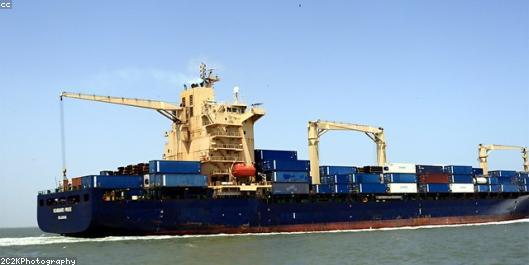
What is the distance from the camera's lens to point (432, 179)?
77500 mm

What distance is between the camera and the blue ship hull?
175 feet

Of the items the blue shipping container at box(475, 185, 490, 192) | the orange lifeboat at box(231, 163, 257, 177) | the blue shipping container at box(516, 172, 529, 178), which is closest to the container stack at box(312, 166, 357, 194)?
the orange lifeboat at box(231, 163, 257, 177)

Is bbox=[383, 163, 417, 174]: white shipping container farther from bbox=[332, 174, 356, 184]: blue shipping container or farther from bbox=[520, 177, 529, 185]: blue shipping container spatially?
bbox=[520, 177, 529, 185]: blue shipping container

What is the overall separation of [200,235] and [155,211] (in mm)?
5082

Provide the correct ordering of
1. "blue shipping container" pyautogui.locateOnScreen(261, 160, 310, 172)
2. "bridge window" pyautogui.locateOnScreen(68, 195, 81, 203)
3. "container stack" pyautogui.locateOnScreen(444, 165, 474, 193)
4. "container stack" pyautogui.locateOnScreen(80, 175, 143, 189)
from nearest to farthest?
"container stack" pyautogui.locateOnScreen(80, 175, 143, 189)
"bridge window" pyautogui.locateOnScreen(68, 195, 81, 203)
"blue shipping container" pyautogui.locateOnScreen(261, 160, 310, 172)
"container stack" pyautogui.locateOnScreen(444, 165, 474, 193)

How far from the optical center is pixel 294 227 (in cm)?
6325

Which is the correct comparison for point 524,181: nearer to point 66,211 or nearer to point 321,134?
point 321,134

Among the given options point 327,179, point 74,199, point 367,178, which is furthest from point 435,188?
point 74,199

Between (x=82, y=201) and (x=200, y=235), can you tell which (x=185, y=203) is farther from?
(x=82, y=201)

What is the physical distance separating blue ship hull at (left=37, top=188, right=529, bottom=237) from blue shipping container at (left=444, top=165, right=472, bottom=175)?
10.8ft

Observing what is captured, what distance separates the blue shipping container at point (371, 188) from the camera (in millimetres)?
69688

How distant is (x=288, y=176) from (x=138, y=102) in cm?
1768

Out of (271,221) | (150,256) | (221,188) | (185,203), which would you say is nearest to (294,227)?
(271,221)

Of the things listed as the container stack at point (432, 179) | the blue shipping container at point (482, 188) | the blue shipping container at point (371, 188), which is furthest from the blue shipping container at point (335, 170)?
the blue shipping container at point (482, 188)
